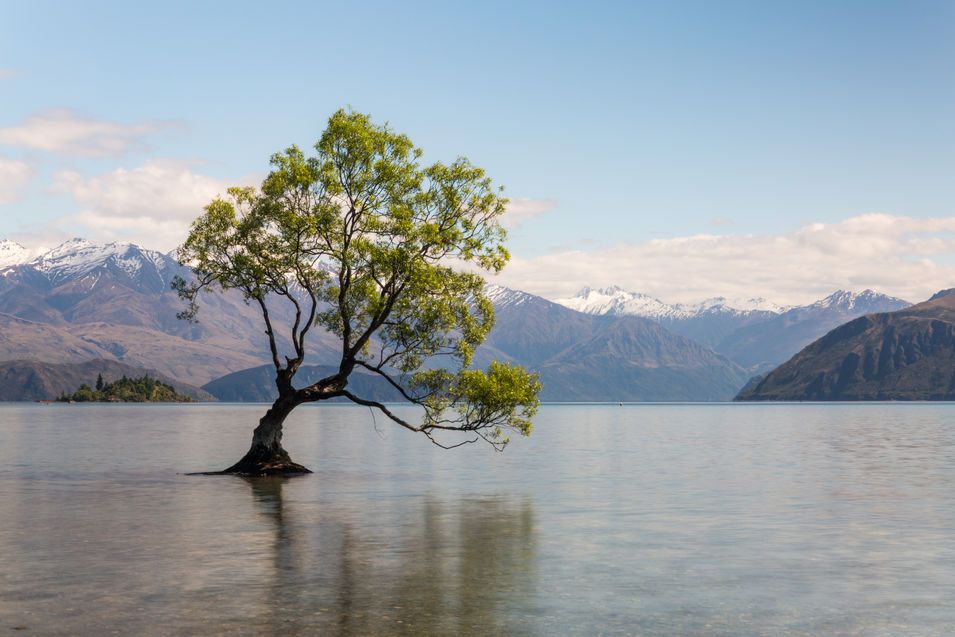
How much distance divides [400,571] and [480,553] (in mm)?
5186

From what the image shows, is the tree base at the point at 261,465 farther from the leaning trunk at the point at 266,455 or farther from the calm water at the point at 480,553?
the calm water at the point at 480,553

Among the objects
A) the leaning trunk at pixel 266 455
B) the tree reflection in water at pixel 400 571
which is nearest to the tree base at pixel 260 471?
the leaning trunk at pixel 266 455

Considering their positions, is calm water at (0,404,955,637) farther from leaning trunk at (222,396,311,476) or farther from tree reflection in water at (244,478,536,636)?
leaning trunk at (222,396,311,476)

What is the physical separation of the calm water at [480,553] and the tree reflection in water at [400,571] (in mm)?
122

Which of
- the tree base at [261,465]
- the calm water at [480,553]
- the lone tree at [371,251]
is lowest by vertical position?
the calm water at [480,553]

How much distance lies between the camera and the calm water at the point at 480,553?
25453mm

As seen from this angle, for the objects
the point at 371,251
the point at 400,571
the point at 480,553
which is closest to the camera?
the point at 400,571

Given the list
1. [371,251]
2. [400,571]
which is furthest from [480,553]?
[371,251]

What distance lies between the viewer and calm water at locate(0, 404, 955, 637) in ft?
83.5

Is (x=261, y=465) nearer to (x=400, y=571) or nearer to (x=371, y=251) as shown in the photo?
(x=371, y=251)

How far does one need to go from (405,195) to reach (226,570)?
4061 cm

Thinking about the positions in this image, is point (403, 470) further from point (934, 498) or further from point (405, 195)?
point (934, 498)

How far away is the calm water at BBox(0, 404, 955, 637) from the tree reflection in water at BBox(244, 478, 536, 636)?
122 mm

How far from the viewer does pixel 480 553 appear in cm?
3688
